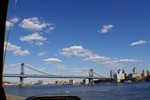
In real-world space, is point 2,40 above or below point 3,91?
above

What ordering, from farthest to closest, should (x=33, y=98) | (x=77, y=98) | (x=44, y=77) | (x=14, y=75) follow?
(x=44, y=77) < (x=14, y=75) < (x=77, y=98) < (x=33, y=98)

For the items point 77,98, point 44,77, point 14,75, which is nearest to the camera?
point 77,98

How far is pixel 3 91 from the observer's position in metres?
2.51

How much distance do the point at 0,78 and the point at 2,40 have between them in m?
0.29

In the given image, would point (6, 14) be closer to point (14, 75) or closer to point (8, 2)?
point (8, 2)

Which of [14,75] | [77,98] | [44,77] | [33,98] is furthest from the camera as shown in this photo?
[44,77]

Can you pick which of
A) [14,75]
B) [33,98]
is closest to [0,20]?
[33,98]

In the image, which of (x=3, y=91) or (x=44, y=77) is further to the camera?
(x=44, y=77)

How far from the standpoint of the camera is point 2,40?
2391mm

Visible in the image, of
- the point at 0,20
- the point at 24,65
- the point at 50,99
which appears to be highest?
the point at 24,65

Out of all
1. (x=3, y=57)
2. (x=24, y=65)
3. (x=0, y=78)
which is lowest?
(x=0, y=78)

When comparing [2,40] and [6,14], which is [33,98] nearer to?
[2,40]

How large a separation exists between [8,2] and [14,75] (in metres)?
102

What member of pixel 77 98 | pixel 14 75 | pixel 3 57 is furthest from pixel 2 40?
pixel 14 75
